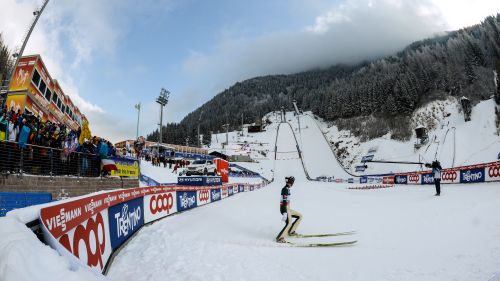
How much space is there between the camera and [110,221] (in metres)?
7.23

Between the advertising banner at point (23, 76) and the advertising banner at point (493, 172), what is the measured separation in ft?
100

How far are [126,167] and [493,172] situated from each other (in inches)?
902

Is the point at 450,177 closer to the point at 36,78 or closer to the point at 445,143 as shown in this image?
the point at 36,78

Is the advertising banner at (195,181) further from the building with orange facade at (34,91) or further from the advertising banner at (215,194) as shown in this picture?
the building with orange facade at (34,91)

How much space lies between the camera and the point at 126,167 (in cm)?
1866

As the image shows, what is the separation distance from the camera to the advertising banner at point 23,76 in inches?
868

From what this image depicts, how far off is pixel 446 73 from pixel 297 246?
312 ft

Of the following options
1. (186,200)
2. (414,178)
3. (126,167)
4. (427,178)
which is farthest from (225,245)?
(414,178)

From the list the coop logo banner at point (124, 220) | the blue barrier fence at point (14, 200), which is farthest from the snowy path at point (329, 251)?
the blue barrier fence at point (14, 200)

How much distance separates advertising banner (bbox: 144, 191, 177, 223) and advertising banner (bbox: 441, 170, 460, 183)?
22271 mm

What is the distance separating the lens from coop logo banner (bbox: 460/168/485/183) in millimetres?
23625

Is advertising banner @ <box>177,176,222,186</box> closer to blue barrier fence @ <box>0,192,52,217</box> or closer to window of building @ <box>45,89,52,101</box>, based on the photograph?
window of building @ <box>45,89,52,101</box>

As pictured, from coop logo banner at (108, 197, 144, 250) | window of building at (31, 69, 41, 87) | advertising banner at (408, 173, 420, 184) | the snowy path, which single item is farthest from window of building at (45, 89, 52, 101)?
advertising banner at (408, 173, 420, 184)

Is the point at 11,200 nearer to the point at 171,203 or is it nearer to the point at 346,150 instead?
the point at 171,203
